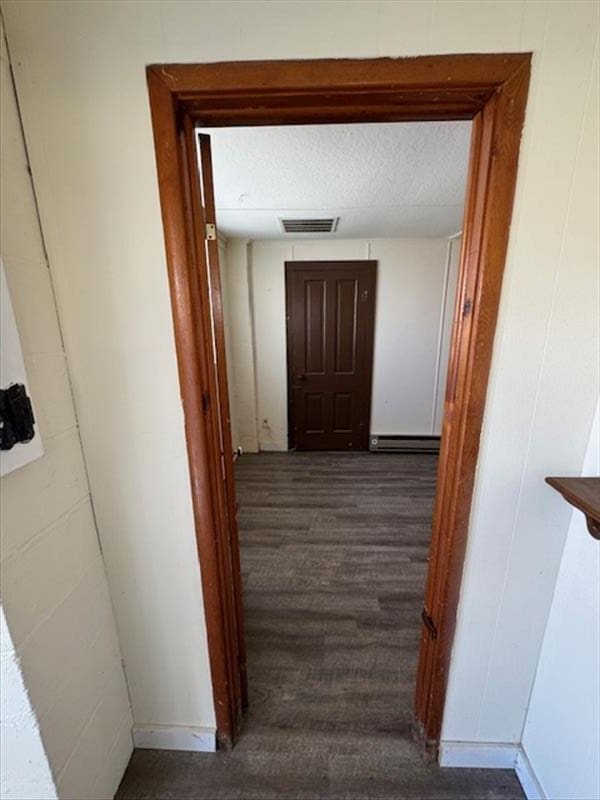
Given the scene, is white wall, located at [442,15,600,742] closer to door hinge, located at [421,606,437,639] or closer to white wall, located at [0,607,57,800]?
door hinge, located at [421,606,437,639]

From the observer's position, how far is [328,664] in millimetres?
1554

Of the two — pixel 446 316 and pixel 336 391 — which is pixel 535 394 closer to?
pixel 336 391

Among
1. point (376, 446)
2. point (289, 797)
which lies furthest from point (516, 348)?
point (376, 446)

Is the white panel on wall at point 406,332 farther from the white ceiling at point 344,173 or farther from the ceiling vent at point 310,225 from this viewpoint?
the ceiling vent at point 310,225

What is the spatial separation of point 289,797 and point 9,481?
1373mm

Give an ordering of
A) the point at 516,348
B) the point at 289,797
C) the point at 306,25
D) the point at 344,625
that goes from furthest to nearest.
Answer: the point at 344,625, the point at 289,797, the point at 516,348, the point at 306,25

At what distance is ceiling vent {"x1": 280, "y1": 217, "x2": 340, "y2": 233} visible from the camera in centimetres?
272

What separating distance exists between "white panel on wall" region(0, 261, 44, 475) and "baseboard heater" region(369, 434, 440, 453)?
3602 millimetres

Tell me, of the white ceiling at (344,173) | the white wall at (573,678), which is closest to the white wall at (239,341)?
the white ceiling at (344,173)

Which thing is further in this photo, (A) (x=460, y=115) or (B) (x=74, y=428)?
(B) (x=74, y=428)

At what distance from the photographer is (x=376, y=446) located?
13.1 ft

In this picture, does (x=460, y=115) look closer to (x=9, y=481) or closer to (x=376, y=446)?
(x=9, y=481)

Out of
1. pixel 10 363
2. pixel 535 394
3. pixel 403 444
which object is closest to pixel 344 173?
pixel 535 394

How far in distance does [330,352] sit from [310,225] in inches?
52.9
